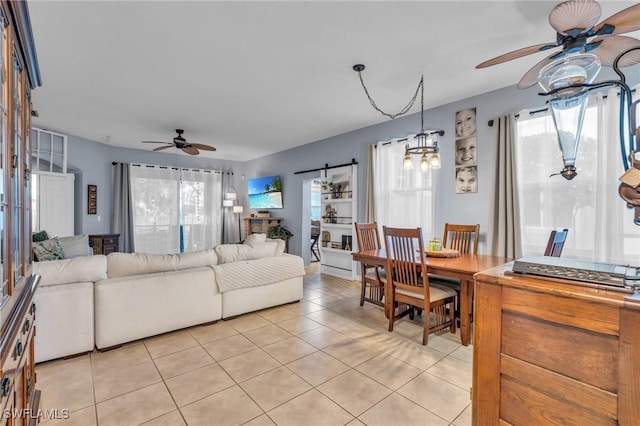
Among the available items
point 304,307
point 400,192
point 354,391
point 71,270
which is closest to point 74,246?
point 71,270

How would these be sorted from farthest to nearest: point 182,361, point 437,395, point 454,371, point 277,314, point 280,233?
point 280,233, point 277,314, point 182,361, point 454,371, point 437,395

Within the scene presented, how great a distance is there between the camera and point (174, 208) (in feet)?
23.7

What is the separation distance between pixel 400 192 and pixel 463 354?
2.52 metres

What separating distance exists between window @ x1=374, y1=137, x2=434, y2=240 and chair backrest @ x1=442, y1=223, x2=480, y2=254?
489 mm

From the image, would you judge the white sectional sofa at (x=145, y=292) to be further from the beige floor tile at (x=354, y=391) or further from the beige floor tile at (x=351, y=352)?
the beige floor tile at (x=354, y=391)

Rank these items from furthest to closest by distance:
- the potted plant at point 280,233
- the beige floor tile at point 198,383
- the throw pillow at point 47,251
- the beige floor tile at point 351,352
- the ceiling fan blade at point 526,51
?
the potted plant at point 280,233 < the throw pillow at point 47,251 < the beige floor tile at point 351,352 < the beige floor tile at point 198,383 < the ceiling fan blade at point 526,51

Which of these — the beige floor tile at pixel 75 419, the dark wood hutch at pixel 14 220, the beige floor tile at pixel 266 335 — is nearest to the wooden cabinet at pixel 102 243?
the beige floor tile at pixel 266 335

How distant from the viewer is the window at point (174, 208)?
22.3 ft

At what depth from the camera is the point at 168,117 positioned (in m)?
4.57

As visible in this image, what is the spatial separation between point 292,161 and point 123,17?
15.1 ft

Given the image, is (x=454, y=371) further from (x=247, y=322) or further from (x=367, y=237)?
(x=247, y=322)

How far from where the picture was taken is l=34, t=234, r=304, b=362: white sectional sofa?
243cm

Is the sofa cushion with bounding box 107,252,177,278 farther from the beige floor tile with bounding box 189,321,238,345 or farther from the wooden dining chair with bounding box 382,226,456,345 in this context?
the wooden dining chair with bounding box 382,226,456,345

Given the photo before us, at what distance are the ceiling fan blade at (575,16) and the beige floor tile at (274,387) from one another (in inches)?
104
